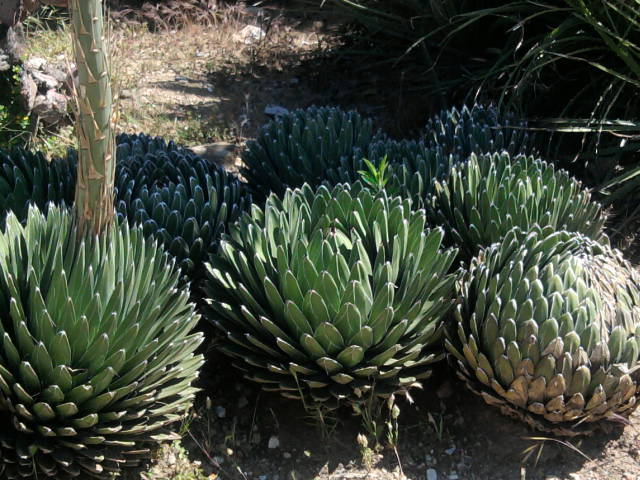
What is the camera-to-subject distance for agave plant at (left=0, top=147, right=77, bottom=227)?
11.7ft

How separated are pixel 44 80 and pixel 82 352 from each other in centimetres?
339

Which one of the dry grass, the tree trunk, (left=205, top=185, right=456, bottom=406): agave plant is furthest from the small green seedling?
the dry grass

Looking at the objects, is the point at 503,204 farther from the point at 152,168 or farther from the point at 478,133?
the point at 152,168

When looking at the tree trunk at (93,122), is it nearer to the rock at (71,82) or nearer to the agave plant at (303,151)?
the rock at (71,82)

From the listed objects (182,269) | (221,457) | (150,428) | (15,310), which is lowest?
(221,457)

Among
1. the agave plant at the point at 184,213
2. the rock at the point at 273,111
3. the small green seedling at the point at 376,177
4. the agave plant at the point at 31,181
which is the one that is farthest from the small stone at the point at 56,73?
the small green seedling at the point at 376,177

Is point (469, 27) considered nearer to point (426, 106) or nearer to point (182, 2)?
point (426, 106)

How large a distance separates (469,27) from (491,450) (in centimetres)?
359

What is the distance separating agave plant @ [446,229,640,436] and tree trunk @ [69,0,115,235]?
1439 millimetres

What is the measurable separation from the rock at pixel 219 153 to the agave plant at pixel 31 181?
4.88 feet

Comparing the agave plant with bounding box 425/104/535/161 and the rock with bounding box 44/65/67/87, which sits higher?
the agave plant with bounding box 425/104/535/161

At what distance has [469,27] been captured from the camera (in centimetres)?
589

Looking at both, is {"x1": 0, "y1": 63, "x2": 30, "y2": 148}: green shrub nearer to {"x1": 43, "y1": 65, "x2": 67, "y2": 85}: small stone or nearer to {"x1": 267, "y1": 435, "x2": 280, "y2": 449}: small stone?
{"x1": 43, "y1": 65, "x2": 67, "y2": 85}: small stone

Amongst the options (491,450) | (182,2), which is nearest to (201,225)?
(491,450)
